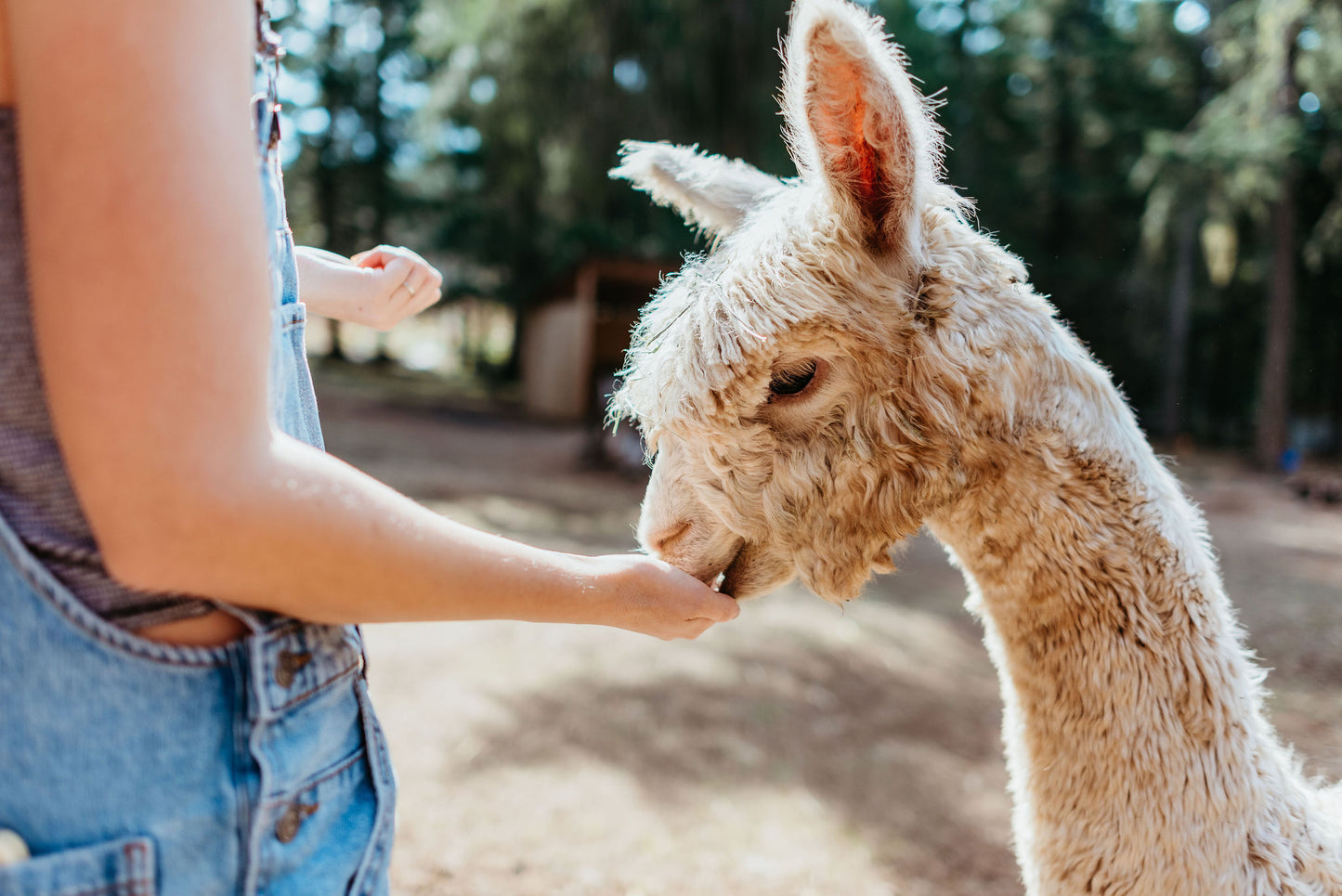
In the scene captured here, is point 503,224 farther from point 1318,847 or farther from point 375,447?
point 1318,847

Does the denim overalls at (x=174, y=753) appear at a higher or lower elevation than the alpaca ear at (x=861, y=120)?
lower

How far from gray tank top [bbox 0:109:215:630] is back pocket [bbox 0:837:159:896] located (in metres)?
0.20

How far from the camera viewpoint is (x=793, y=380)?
1.41 meters

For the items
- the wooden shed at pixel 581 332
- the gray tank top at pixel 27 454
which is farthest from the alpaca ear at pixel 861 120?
the wooden shed at pixel 581 332

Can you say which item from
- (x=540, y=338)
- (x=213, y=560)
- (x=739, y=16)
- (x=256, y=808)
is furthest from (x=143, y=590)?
(x=540, y=338)

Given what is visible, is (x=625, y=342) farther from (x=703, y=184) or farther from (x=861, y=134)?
(x=861, y=134)

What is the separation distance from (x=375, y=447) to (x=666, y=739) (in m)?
10.1

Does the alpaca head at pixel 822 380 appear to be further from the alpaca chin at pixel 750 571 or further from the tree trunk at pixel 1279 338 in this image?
the tree trunk at pixel 1279 338

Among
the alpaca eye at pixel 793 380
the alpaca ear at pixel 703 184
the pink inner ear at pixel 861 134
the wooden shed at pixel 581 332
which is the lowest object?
the wooden shed at pixel 581 332

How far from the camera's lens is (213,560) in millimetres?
665

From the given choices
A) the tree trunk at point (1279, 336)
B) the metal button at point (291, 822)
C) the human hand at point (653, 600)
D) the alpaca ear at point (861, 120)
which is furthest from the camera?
the tree trunk at point (1279, 336)

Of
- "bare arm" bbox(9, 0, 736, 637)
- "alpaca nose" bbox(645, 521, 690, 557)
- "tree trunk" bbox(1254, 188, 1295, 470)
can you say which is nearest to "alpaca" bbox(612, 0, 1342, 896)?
"alpaca nose" bbox(645, 521, 690, 557)

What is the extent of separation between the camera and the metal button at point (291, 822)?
0.78 meters

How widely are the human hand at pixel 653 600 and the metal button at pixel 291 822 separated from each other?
348 millimetres
